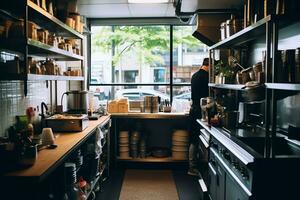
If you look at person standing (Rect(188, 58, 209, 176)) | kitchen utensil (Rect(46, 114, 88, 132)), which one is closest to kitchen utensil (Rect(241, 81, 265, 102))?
kitchen utensil (Rect(46, 114, 88, 132))

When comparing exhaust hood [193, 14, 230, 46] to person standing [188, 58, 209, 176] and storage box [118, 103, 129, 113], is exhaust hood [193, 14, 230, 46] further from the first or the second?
storage box [118, 103, 129, 113]

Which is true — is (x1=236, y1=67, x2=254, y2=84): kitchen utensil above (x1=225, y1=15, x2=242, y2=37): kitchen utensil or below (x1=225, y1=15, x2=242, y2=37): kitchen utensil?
below

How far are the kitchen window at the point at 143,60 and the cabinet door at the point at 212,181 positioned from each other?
7.67 feet

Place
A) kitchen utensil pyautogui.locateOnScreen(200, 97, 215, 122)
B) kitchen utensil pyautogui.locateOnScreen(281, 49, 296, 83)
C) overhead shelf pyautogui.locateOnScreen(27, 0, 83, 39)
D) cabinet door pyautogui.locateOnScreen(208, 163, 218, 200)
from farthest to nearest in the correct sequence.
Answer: kitchen utensil pyautogui.locateOnScreen(200, 97, 215, 122)
cabinet door pyautogui.locateOnScreen(208, 163, 218, 200)
overhead shelf pyautogui.locateOnScreen(27, 0, 83, 39)
kitchen utensil pyautogui.locateOnScreen(281, 49, 296, 83)

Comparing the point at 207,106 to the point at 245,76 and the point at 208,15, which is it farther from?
the point at 208,15

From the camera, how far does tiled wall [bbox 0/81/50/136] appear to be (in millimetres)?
2645

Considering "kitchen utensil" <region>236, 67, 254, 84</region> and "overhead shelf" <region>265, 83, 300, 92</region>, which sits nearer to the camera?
"overhead shelf" <region>265, 83, 300, 92</region>

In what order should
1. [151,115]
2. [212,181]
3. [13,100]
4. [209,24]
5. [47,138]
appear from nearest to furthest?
[47,138]
[13,100]
[212,181]
[209,24]
[151,115]

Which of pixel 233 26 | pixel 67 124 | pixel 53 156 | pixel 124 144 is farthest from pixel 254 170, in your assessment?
pixel 124 144

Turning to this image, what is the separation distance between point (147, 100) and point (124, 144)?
77 centimetres

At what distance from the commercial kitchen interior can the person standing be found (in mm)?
49

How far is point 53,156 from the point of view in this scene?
2.12 m

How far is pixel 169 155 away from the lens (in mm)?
5047

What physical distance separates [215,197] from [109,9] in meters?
3.05
